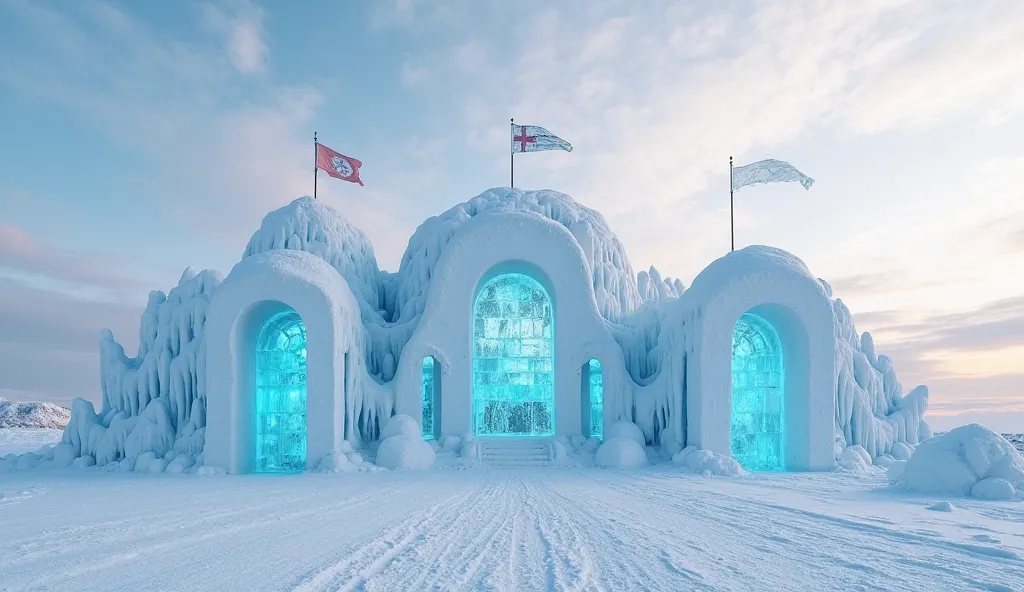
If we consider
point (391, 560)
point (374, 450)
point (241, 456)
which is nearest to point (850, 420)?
point (374, 450)

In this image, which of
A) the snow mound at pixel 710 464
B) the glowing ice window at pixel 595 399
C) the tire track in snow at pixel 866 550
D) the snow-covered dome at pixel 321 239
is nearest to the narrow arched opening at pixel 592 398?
the glowing ice window at pixel 595 399

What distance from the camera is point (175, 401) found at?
19203 millimetres

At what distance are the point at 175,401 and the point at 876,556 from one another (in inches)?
781

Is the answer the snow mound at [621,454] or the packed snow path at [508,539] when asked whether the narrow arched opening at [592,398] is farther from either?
the packed snow path at [508,539]

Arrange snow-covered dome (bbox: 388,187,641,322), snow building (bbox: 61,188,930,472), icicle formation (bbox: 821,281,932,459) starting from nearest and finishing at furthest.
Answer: snow building (bbox: 61,188,930,472)
icicle formation (bbox: 821,281,932,459)
snow-covered dome (bbox: 388,187,641,322)

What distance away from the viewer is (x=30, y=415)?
45.7m

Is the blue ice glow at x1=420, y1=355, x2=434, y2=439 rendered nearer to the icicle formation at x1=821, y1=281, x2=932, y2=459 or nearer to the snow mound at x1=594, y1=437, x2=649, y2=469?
the snow mound at x1=594, y1=437, x2=649, y2=469

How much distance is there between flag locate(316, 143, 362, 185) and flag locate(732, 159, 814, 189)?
610 inches

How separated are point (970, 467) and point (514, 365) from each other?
14000 mm

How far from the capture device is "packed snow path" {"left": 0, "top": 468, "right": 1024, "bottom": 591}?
5.67m

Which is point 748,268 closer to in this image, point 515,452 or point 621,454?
point 621,454

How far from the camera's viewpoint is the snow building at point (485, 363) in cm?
1752

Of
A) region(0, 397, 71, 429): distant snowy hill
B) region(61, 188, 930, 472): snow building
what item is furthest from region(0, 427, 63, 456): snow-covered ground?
region(61, 188, 930, 472): snow building

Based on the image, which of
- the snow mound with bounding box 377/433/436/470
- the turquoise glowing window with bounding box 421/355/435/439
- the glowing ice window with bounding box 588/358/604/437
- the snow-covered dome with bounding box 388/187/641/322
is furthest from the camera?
the snow-covered dome with bounding box 388/187/641/322
